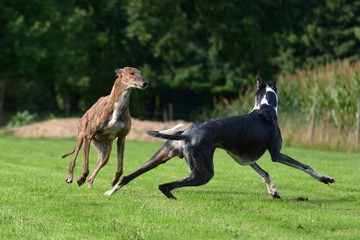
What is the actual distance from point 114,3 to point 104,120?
3573cm

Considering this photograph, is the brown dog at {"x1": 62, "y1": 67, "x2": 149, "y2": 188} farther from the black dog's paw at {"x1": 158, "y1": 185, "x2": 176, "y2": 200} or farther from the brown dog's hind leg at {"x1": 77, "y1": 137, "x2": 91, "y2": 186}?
the black dog's paw at {"x1": 158, "y1": 185, "x2": 176, "y2": 200}

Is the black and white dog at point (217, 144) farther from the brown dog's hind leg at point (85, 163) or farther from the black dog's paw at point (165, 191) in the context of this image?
the brown dog's hind leg at point (85, 163)

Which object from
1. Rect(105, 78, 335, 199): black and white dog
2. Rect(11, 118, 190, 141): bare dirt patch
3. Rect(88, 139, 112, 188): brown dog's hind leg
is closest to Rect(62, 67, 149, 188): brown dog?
Rect(88, 139, 112, 188): brown dog's hind leg

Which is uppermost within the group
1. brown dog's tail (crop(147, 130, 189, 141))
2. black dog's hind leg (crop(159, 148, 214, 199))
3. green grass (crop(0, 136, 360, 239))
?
brown dog's tail (crop(147, 130, 189, 141))

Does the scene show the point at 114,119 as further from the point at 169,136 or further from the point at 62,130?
the point at 62,130

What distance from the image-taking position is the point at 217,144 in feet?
35.3

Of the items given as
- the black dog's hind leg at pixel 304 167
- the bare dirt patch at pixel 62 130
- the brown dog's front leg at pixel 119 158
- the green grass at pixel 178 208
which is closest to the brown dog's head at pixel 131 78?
the brown dog's front leg at pixel 119 158

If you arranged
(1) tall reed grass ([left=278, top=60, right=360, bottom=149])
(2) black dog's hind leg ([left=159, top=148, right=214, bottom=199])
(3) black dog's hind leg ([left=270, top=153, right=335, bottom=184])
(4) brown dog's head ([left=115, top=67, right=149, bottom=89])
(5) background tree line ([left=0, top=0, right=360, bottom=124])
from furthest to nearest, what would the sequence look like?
(5) background tree line ([left=0, top=0, right=360, bottom=124])
(1) tall reed grass ([left=278, top=60, right=360, bottom=149])
(4) brown dog's head ([left=115, top=67, right=149, bottom=89])
(3) black dog's hind leg ([left=270, top=153, right=335, bottom=184])
(2) black dog's hind leg ([left=159, top=148, right=214, bottom=199])

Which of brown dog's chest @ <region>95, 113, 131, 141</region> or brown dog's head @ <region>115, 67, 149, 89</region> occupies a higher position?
brown dog's head @ <region>115, 67, 149, 89</region>

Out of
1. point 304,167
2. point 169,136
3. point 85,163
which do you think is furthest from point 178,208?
point 85,163

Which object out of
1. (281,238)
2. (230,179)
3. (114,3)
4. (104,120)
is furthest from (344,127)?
(114,3)

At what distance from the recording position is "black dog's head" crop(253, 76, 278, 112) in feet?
39.1

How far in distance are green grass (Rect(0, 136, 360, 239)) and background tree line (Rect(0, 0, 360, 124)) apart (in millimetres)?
28839

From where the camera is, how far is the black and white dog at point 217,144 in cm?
1052
